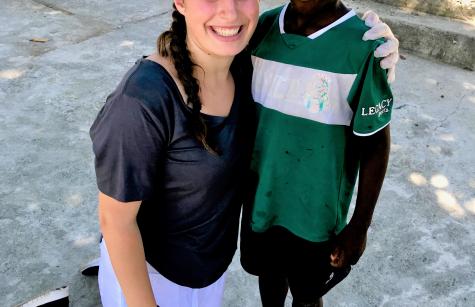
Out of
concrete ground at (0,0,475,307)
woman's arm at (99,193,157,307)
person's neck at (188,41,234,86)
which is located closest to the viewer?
woman's arm at (99,193,157,307)

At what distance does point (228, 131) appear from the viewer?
1.35m

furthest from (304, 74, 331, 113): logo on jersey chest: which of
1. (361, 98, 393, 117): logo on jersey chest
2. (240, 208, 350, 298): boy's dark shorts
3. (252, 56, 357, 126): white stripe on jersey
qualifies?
(240, 208, 350, 298): boy's dark shorts

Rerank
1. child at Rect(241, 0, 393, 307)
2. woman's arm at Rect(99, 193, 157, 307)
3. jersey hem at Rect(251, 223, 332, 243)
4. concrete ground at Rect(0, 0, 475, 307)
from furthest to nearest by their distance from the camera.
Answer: concrete ground at Rect(0, 0, 475, 307) → jersey hem at Rect(251, 223, 332, 243) → child at Rect(241, 0, 393, 307) → woman's arm at Rect(99, 193, 157, 307)

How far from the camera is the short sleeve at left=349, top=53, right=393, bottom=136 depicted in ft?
4.55

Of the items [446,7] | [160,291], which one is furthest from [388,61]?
[446,7]

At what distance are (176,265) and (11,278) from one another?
4.05 feet

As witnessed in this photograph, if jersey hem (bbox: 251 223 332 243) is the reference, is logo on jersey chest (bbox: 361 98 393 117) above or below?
above

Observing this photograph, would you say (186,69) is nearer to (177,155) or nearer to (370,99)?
(177,155)

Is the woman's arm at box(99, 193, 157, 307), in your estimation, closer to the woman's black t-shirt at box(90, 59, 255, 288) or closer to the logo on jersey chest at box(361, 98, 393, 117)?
the woman's black t-shirt at box(90, 59, 255, 288)

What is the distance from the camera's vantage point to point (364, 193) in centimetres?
153

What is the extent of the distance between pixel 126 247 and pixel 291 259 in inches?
30.5

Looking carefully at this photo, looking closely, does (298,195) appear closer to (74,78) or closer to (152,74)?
(152,74)

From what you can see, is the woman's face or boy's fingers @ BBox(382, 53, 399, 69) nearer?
the woman's face

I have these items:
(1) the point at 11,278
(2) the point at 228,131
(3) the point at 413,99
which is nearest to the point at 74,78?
(1) the point at 11,278
